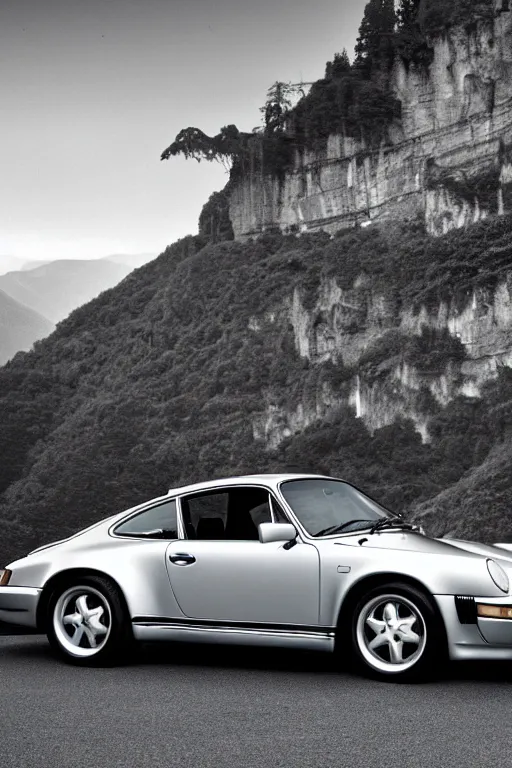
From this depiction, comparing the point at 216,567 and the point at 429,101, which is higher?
the point at 429,101

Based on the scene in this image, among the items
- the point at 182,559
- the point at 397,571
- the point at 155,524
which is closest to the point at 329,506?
the point at 397,571

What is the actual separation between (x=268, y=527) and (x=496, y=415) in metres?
72.4

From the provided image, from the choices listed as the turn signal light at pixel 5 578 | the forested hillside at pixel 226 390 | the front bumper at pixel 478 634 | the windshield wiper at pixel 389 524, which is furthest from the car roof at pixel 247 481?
the forested hillside at pixel 226 390

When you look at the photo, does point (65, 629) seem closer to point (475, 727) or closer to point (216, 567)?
point (216, 567)

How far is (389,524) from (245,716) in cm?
186

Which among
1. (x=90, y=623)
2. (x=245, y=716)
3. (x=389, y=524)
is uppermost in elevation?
(x=389, y=524)

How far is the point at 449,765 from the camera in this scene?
Result: 3.97m

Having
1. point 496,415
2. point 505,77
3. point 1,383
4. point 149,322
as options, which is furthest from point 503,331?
point 1,383

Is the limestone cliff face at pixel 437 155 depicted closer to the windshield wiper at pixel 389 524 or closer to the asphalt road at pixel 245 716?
the windshield wiper at pixel 389 524

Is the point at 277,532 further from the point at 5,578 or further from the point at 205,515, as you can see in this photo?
the point at 5,578

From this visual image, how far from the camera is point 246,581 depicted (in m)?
6.07

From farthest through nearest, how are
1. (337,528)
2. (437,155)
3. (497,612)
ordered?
1. (437,155)
2. (337,528)
3. (497,612)

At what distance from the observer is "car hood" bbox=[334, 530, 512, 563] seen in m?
5.85

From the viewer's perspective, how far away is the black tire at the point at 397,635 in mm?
5539
